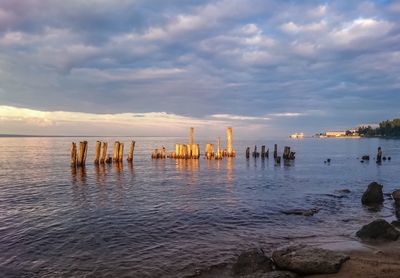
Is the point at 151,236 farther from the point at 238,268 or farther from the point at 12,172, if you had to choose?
the point at 12,172

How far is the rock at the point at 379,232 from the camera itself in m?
13.4

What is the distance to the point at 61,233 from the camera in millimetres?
15648

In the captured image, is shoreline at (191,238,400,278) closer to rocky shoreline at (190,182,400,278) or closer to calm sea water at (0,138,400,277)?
rocky shoreline at (190,182,400,278)

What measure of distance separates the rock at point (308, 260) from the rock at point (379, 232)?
11.1 ft

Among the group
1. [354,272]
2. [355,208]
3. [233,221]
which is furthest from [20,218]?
[355,208]

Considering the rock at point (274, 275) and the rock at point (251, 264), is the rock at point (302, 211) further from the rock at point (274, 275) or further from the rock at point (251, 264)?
the rock at point (274, 275)

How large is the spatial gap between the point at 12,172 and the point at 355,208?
3523cm

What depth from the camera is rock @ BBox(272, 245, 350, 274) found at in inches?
392

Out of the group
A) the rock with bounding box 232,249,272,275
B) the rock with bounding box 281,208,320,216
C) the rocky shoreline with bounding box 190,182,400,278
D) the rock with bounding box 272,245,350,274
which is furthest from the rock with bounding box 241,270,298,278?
the rock with bounding box 281,208,320,216

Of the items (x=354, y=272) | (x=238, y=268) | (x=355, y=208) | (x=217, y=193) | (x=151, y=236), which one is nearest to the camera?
(x=354, y=272)

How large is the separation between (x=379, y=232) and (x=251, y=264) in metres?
5.80

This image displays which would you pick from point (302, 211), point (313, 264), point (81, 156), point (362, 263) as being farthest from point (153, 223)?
point (81, 156)

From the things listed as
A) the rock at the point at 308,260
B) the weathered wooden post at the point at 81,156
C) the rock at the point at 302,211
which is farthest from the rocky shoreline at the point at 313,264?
the weathered wooden post at the point at 81,156

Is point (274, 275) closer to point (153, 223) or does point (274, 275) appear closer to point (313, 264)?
point (313, 264)
